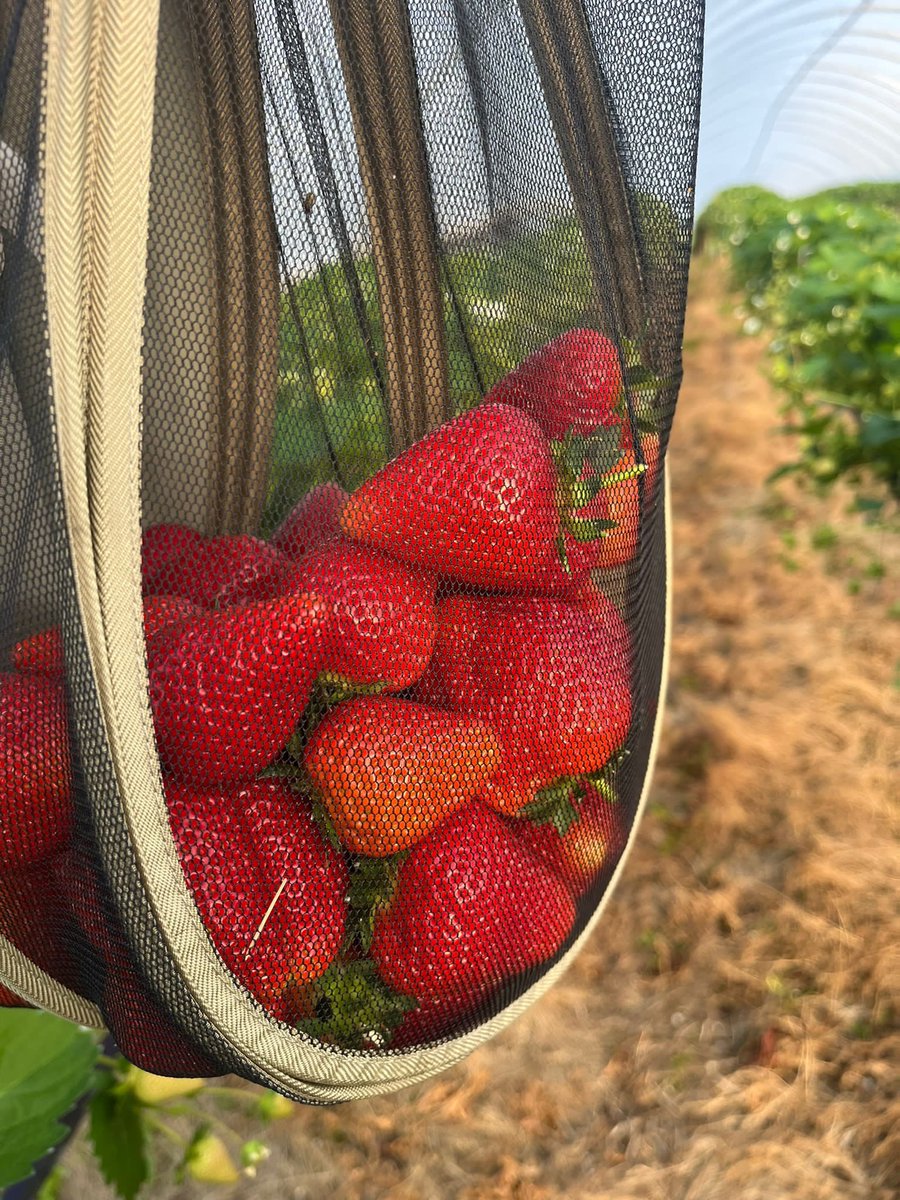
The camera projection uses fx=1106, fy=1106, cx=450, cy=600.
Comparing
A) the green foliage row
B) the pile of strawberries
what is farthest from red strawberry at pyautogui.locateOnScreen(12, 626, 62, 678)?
the green foliage row

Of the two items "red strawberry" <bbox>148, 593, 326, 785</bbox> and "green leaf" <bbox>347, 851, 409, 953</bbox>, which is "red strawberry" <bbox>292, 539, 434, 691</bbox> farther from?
"green leaf" <bbox>347, 851, 409, 953</bbox>

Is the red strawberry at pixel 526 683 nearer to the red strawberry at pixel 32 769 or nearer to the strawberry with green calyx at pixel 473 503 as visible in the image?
the strawberry with green calyx at pixel 473 503

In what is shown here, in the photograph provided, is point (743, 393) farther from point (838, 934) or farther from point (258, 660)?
point (258, 660)

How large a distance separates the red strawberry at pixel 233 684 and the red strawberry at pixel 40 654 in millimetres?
61

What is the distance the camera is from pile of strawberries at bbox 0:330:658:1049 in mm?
675

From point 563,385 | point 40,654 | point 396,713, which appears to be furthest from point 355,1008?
point 563,385

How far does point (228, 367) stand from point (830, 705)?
2.28 meters

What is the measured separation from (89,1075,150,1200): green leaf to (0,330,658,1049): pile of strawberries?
24.2 inches

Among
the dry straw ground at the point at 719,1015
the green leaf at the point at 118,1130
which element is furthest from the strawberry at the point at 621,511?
the dry straw ground at the point at 719,1015

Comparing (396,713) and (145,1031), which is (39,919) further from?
(396,713)

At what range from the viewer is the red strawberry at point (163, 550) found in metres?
0.67

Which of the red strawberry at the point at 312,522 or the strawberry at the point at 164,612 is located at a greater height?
the red strawberry at the point at 312,522

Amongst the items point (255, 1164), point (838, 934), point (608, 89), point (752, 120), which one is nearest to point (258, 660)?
point (608, 89)

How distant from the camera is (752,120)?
1058cm
